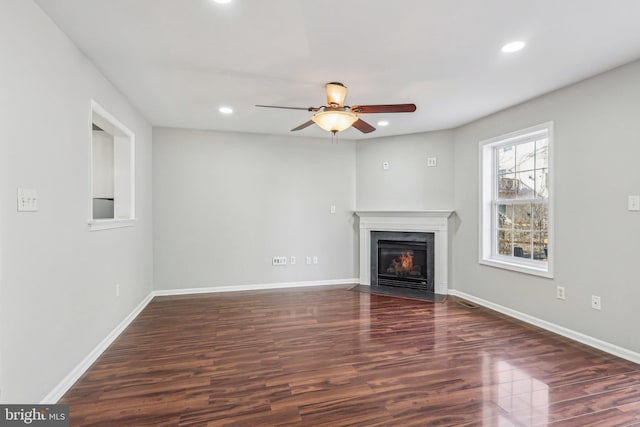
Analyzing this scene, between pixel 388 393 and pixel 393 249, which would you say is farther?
pixel 393 249

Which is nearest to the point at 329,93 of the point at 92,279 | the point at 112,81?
the point at 112,81

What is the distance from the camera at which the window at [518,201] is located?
3.62 meters

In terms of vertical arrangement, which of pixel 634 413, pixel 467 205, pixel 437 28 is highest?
pixel 437 28

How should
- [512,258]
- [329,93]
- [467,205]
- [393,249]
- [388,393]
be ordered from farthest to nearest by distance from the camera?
[393,249] → [467,205] → [512,258] → [329,93] → [388,393]

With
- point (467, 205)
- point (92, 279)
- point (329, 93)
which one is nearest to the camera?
point (92, 279)

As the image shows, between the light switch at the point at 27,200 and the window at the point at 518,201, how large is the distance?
434 centimetres

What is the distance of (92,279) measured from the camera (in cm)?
270

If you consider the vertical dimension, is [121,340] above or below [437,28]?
below

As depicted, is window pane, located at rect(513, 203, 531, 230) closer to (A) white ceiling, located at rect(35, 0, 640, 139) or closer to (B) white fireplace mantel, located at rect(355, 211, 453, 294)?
(B) white fireplace mantel, located at rect(355, 211, 453, 294)

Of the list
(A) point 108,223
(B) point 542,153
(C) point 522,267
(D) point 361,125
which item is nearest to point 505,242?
(C) point 522,267

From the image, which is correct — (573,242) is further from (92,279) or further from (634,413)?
(92,279)

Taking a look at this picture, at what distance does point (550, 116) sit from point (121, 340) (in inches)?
192

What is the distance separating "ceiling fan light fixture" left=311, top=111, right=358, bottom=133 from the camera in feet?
9.18

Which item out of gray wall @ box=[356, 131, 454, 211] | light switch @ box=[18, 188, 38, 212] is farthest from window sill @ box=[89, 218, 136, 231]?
gray wall @ box=[356, 131, 454, 211]
